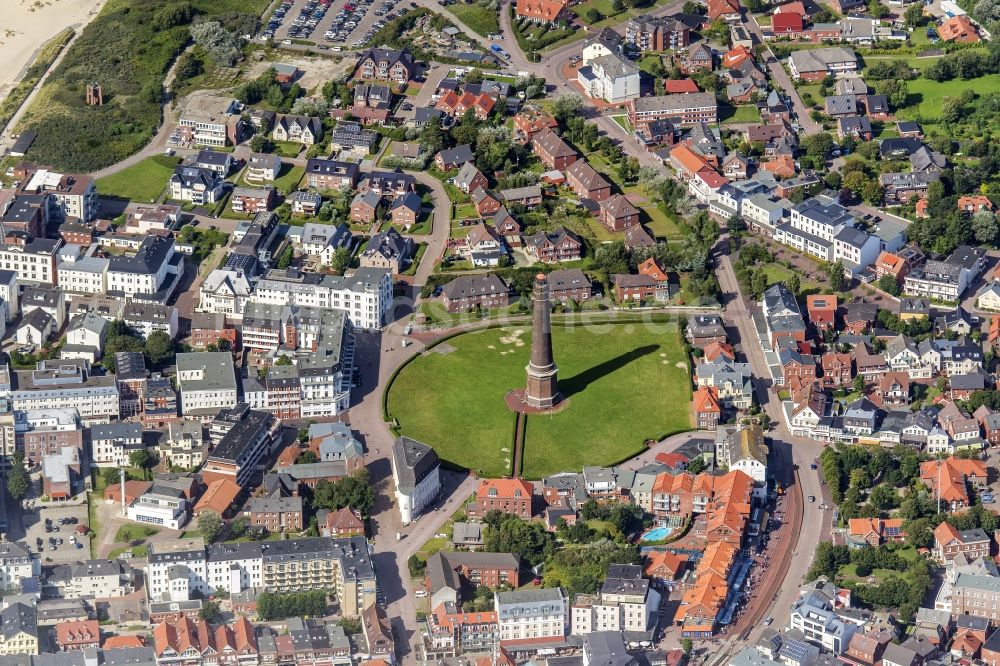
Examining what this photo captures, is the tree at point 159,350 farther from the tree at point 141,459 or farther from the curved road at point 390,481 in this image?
the curved road at point 390,481

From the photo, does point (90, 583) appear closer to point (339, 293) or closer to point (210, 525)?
point (210, 525)

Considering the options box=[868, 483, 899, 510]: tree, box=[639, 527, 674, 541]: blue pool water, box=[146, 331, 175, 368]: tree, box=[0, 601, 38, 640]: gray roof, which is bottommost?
box=[639, 527, 674, 541]: blue pool water

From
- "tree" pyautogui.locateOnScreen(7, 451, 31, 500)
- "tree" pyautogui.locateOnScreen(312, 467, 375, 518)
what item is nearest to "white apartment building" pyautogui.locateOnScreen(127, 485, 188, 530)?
"tree" pyautogui.locateOnScreen(7, 451, 31, 500)

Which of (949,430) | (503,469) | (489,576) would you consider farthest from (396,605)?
(949,430)

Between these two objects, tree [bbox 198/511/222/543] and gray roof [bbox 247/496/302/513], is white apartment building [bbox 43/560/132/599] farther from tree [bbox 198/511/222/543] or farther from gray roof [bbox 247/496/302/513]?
gray roof [bbox 247/496/302/513]

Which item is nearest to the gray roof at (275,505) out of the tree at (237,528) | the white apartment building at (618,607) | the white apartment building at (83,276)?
the tree at (237,528)

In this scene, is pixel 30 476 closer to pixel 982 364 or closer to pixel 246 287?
pixel 246 287

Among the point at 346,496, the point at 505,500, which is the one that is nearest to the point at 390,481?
the point at 346,496
